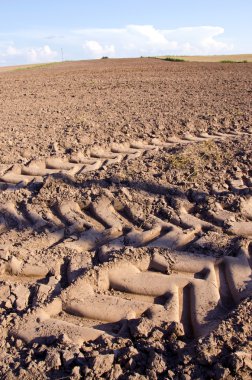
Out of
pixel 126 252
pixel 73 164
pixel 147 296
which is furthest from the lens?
pixel 73 164

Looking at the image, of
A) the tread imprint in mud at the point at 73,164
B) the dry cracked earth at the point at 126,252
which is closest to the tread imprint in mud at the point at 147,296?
the dry cracked earth at the point at 126,252

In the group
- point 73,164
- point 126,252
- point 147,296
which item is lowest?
point 147,296

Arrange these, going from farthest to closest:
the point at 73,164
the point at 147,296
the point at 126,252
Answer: the point at 73,164 < the point at 126,252 < the point at 147,296

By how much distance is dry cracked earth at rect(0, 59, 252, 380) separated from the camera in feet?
7.31

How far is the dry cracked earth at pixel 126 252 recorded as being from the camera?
223 cm

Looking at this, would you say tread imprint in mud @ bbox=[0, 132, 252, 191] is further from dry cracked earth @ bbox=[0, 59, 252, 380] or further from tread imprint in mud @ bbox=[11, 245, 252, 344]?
tread imprint in mud @ bbox=[11, 245, 252, 344]

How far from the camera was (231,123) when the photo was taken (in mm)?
6816

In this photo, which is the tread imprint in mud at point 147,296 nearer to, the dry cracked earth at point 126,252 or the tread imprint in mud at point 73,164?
the dry cracked earth at point 126,252

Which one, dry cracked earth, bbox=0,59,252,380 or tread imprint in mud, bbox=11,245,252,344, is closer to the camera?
dry cracked earth, bbox=0,59,252,380

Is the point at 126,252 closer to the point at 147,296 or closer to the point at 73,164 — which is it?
the point at 147,296

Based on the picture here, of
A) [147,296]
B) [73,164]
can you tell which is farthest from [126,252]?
[73,164]

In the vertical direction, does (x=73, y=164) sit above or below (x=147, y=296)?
above

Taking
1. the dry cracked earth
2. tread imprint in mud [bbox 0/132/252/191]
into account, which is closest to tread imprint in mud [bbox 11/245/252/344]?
the dry cracked earth

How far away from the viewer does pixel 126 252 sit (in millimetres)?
3133
